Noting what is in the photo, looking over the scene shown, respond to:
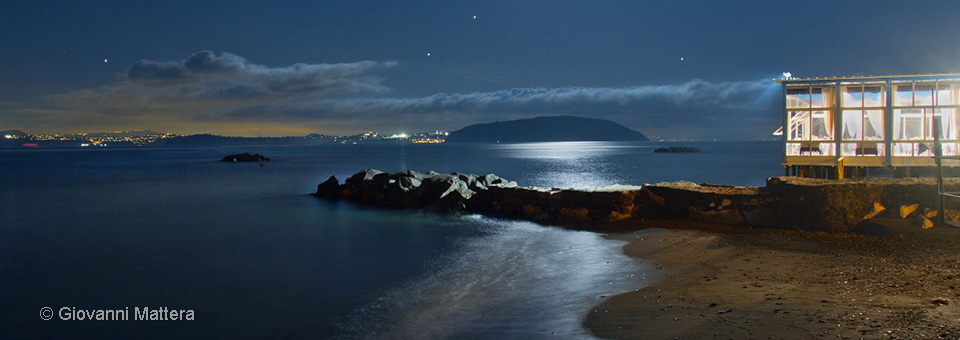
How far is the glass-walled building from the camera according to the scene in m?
19.7

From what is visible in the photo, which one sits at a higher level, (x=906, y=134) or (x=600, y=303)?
(x=906, y=134)

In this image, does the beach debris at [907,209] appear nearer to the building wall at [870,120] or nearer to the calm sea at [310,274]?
the calm sea at [310,274]

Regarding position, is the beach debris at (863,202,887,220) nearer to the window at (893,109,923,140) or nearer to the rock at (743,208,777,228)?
the rock at (743,208,777,228)

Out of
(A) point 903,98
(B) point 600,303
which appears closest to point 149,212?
(B) point 600,303

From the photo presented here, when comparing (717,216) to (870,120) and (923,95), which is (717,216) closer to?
(870,120)

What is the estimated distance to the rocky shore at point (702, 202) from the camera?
13305 mm

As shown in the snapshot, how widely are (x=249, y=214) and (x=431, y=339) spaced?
17.3 meters

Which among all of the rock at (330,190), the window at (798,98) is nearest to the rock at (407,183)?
the rock at (330,190)

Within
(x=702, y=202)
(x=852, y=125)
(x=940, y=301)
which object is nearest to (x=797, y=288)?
(x=940, y=301)

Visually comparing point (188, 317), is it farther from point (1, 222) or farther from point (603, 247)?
point (1, 222)

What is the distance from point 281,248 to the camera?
1533 cm

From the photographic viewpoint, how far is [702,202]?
51.9 feet

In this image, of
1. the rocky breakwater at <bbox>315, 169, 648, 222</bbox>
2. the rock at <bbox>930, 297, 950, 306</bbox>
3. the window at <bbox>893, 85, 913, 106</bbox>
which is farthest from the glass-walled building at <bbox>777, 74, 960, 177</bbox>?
the rock at <bbox>930, 297, 950, 306</bbox>

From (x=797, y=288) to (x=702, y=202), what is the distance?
7207mm
